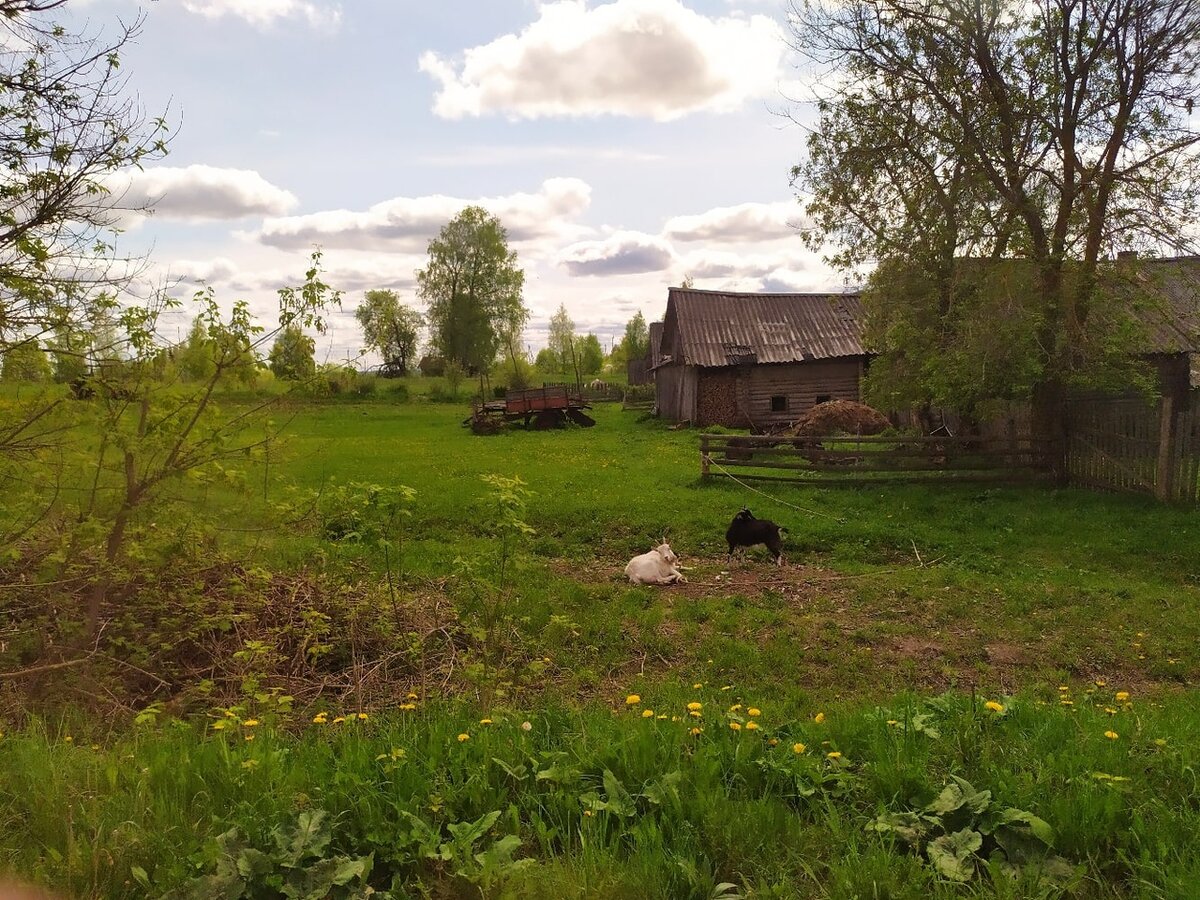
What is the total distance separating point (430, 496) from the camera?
14281 mm

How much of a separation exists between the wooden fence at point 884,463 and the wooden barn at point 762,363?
12.4 metres

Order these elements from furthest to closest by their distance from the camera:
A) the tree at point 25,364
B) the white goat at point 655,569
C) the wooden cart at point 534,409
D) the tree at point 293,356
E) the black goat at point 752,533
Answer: the wooden cart at point 534,409 → the black goat at point 752,533 → the white goat at point 655,569 → the tree at point 293,356 → the tree at point 25,364

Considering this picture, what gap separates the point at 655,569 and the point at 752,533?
1.73 meters

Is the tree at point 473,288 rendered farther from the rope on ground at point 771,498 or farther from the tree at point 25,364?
the tree at point 25,364

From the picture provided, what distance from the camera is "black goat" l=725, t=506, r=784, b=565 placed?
10.3 meters

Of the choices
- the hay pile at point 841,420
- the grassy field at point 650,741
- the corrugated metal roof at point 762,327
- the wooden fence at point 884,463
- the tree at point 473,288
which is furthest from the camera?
the tree at point 473,288

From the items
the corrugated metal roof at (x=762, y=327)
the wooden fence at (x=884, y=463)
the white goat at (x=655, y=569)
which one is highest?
the corrugated metal roof at (x=762, y=327)

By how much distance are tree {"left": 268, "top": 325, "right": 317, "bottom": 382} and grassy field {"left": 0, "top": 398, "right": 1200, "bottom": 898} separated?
415 mm

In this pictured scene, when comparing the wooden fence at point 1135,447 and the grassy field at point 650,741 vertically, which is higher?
the wooden fence at point 1135,447

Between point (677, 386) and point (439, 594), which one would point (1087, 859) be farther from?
point (677, 386)

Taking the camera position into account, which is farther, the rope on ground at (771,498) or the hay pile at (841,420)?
the hay pile at (841,420)

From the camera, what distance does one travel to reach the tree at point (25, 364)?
4777 mm

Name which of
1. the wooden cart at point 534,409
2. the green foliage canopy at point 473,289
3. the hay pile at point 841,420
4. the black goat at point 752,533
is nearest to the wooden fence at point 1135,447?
the black goat at point 752,533

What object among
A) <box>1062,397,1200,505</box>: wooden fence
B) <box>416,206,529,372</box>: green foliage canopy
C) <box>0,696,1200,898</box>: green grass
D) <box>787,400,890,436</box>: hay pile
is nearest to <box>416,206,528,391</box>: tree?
<box>416,206,529,372</box>: green foliage canopy
